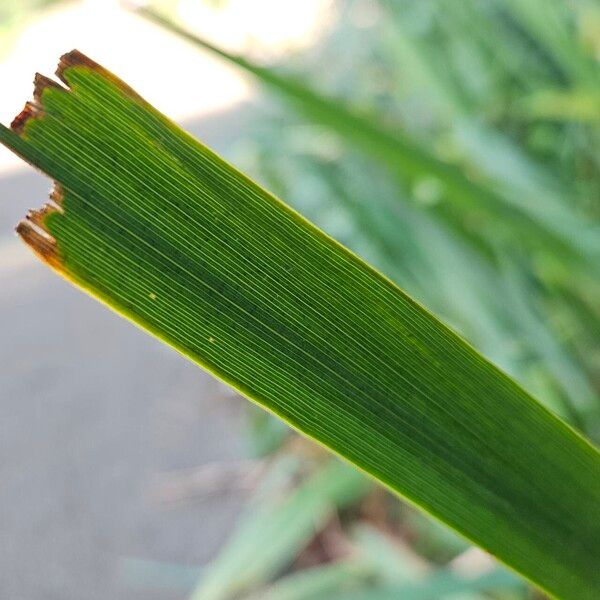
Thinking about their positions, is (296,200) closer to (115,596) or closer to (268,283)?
(115,596)

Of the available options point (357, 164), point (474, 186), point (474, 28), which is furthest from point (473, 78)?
point (474, 186)

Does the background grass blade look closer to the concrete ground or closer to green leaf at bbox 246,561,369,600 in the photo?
A: green leaf at bbox 246,561,369,600

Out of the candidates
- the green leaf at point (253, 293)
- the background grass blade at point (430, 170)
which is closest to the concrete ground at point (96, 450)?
the background grass blade at point (430, 170)

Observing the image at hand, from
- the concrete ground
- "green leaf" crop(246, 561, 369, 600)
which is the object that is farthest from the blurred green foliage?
the concrete ground

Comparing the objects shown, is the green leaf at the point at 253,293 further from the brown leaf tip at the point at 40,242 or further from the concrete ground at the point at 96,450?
the concrete ground at the point at 96,450

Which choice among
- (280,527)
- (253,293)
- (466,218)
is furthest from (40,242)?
(280,527)
